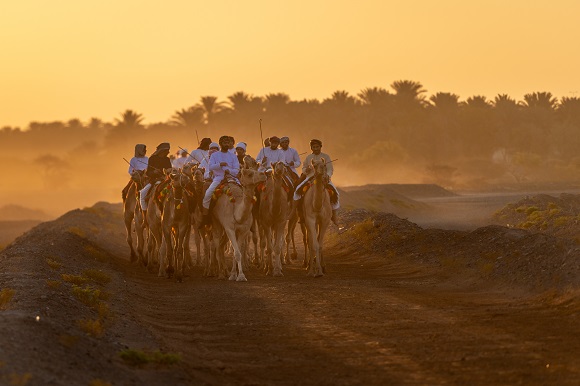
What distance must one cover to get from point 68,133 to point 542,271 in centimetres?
17643

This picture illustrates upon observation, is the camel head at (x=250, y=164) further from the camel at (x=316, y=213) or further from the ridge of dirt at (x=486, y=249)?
the ridge of dirt at (x=486, y=249)

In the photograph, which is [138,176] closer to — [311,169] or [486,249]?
[311,169]

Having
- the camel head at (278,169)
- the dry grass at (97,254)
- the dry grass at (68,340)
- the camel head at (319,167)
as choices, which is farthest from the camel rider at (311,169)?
the dry grass at (68,340)

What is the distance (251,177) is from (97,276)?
11.4 ft

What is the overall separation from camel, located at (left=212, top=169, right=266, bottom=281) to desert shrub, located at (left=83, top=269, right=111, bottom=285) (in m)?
2.49

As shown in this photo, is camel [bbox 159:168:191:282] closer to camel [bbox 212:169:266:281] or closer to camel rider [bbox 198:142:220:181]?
camel [bbox 212:169:266:281]

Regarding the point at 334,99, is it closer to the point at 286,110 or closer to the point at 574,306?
the point at 286,110

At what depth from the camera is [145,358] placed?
43.4ft

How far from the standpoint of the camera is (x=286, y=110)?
133 metres

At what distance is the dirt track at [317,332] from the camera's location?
12.6m

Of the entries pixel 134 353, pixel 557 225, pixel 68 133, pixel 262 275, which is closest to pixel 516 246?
pixel 262 275

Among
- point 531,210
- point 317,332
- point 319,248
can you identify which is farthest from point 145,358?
point 531,210

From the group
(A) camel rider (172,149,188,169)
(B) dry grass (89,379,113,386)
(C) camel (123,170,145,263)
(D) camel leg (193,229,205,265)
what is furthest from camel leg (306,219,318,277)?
(B) dry grass (89,379,113,386)

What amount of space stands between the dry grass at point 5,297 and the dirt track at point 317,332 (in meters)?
0.18
